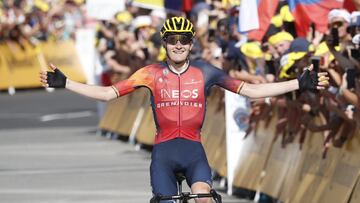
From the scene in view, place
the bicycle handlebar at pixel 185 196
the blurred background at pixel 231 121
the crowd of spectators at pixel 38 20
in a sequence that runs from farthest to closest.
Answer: the crowd of spectators at pixel 38 20, the blurred background at pixel 231 121, the bicycle handlebar at pixel 185 196

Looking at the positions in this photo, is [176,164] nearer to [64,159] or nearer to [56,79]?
[56,79]

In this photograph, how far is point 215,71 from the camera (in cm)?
1122

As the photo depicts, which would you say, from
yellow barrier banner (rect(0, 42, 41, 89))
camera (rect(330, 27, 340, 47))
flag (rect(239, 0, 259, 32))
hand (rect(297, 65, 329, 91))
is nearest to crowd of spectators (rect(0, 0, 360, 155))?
camera (rect(330, 27, 340, 47))

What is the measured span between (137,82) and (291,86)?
121cm

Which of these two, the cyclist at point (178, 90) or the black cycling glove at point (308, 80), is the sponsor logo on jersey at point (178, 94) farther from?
the black cycling glove at point (308, 80)

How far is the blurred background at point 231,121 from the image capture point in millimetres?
13438

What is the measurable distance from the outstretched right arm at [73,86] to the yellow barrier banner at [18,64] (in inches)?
1066

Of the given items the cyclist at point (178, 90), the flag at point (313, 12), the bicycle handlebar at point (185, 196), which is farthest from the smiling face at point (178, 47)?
the flag at point (313, 12)

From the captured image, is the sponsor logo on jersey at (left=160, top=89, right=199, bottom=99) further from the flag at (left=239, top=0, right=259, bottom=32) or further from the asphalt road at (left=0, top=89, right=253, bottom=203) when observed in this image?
the asphalt road at (left=0, top=89, right=253, bottom=203)

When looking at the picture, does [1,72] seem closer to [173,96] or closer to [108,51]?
[108,51]

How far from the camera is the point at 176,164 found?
35.6 feet

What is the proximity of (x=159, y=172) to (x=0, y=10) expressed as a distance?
2898 cm

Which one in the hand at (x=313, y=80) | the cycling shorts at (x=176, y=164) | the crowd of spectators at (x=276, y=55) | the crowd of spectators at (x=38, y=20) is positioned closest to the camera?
the cycling shorts at (x=176, y=164)

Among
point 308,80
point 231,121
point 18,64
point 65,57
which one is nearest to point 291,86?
point 308,80
